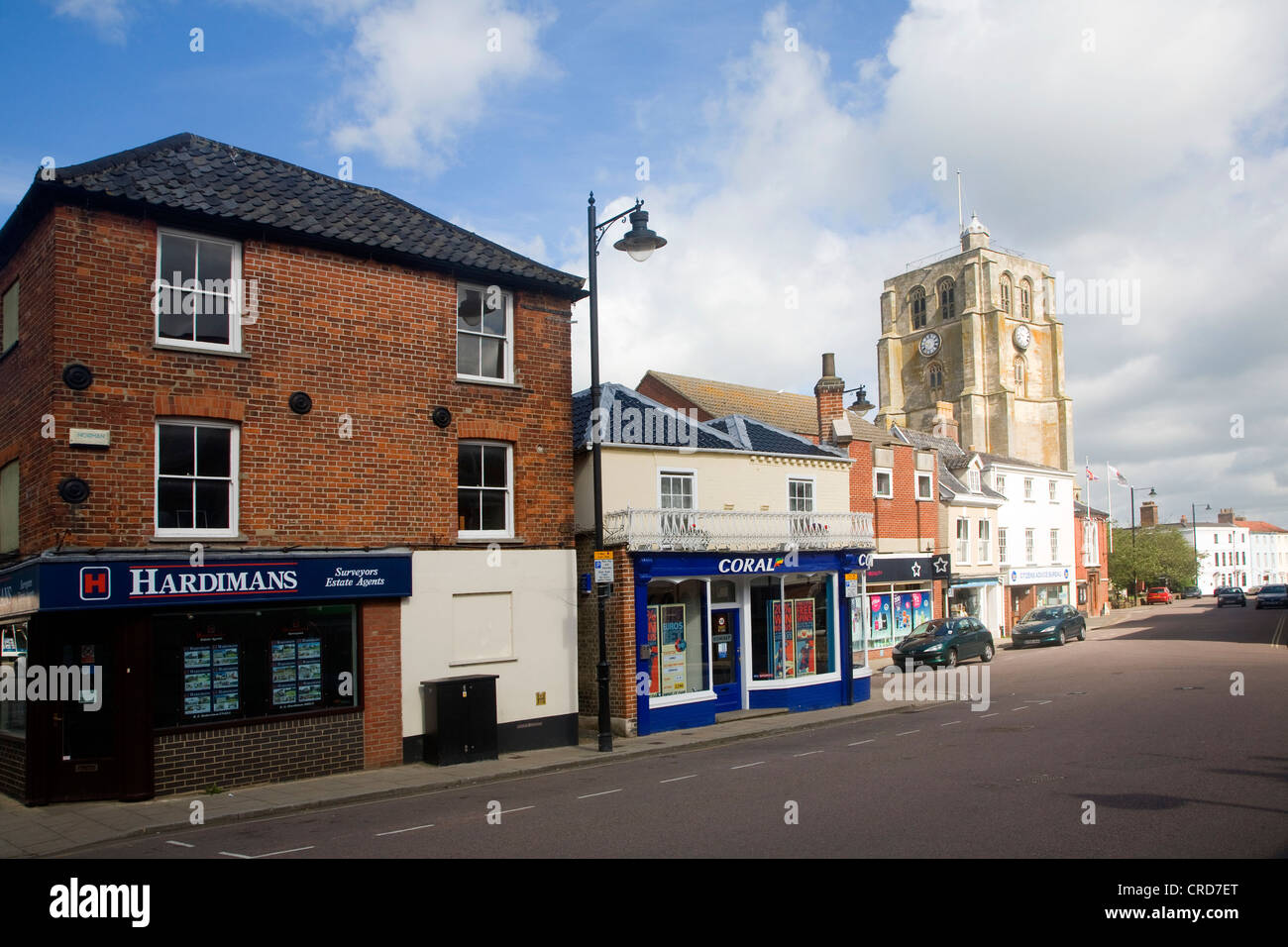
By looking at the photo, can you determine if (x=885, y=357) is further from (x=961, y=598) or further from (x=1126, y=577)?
(x=961, y=598)

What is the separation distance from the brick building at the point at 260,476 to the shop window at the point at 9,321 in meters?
0.08

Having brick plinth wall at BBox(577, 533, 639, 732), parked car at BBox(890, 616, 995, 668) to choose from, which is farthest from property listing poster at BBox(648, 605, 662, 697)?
parked car at BBox(890, 616, 995, 668)

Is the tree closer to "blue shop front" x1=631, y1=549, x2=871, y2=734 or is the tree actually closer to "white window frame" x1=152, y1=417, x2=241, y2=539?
"blue shop front" x1=631, y1=549, x2=871, y2=734

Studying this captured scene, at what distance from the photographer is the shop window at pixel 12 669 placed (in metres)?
13.1

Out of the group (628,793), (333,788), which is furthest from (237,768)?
(628,793)

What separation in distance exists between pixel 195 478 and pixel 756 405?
28.0 m

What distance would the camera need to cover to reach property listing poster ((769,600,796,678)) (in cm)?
2133

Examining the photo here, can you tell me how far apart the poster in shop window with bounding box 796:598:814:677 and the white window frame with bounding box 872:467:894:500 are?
13844 millimetres

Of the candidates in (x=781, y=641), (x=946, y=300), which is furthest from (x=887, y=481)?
(x=946, y=300)

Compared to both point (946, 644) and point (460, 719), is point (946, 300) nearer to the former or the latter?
point (946, 644)

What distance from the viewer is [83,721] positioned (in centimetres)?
1274

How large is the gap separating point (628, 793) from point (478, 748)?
3892 millimetres
